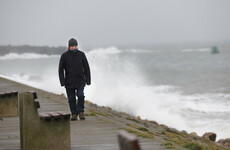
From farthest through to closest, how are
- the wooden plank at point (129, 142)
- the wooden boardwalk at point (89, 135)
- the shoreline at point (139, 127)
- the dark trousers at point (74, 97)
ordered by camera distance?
the dark trousers at point (74, 97) → the shoreline at point (139, 127) → the wooden boardwalk at point (89, 135) → the wooden plank at point (129, 142)

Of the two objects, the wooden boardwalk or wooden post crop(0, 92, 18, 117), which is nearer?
the wooden boardwalk

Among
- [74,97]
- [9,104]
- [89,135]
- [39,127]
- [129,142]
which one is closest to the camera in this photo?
[129,142]

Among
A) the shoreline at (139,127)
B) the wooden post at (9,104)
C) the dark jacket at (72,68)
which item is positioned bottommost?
the shoreline at (139,127)

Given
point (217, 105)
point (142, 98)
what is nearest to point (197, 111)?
point (217, 105)

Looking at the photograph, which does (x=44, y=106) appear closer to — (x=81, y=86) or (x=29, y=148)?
(x=81, y=86)

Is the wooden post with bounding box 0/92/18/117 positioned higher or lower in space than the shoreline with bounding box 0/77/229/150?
higher

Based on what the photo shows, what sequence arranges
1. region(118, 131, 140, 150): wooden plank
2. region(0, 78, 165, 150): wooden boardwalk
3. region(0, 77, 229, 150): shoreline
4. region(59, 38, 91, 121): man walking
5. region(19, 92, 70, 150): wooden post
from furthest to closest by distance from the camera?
region(59, 38, 91, 121): man walking → region(0, 77, 229, 150): shoreline → region(0, 78, 165, 150): wooden boardwalk → region(19, 92, 70, 150): wooden post → region(118, 131, 140, 150): wooden plank

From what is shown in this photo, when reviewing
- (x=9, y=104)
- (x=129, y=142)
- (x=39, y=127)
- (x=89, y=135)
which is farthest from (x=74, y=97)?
(x=129, y=142)

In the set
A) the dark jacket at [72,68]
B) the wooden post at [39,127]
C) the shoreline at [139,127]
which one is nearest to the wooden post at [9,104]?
the dark jacket at [72,68]

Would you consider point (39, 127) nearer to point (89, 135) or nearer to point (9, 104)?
point (89, 135)

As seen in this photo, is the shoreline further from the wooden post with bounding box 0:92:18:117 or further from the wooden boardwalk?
the wooden post with bounding box 0:92:18:117

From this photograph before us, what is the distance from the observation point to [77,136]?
9.01 meters

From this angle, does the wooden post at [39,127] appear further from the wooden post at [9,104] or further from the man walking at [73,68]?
the wooden post at [9,104]

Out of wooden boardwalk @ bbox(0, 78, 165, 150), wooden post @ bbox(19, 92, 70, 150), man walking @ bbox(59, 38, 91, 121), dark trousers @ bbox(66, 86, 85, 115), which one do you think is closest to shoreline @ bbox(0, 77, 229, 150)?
wooden boardwalk @ bbox(0, 78, 165, 150)
